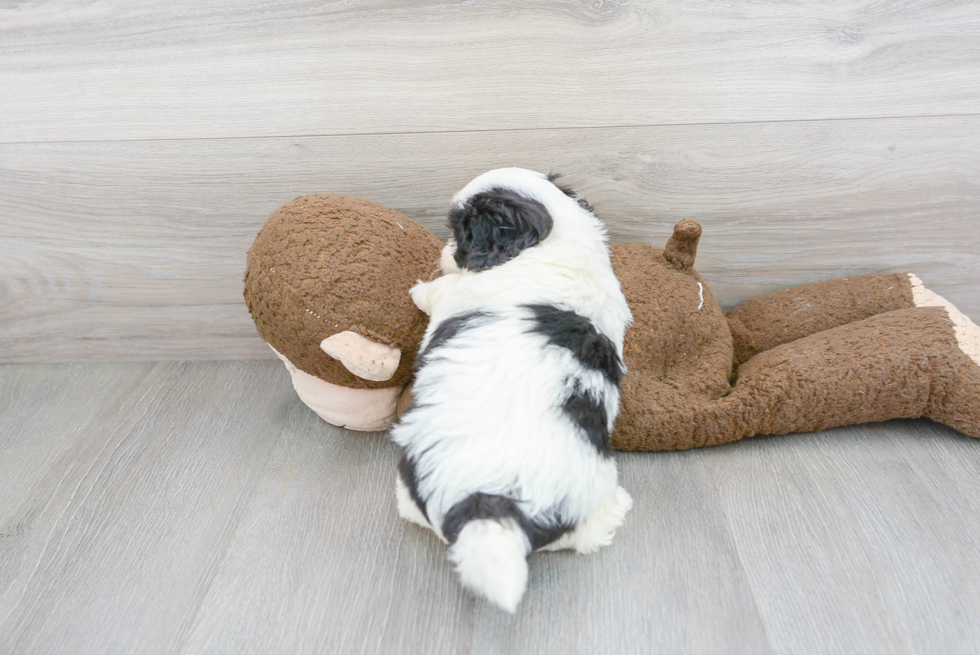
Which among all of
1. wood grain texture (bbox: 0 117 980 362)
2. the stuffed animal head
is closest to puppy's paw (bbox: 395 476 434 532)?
the stuffed animal head

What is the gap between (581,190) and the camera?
1356 millimetres

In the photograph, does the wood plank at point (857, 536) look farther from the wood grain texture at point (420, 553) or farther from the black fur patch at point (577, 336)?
the black fur patch at point (577, 336)

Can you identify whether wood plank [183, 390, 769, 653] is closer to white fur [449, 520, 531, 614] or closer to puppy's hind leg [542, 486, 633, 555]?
puppy's hind leg [542, 486, 633, 555]

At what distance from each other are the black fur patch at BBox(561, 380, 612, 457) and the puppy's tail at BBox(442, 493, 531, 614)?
0.52ft

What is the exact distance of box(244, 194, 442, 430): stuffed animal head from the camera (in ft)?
3.65

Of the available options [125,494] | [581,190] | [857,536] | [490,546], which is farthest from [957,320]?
[125,494]

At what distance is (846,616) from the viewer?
90 cm

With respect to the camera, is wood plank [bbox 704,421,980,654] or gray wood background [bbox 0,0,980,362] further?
gray wood background [bbox 0,0,980,362]

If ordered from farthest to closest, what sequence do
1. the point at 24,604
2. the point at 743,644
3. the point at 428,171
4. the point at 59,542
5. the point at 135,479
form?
the point at 428,171, the point at 135,479, the point at 59,542, the point at 24,604, the point at 743,644

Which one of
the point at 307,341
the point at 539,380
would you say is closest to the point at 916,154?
the point at 539,380

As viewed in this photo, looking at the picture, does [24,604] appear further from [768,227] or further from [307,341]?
[768,227]

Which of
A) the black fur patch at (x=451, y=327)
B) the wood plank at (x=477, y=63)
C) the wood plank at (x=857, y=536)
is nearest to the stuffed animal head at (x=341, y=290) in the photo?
the black fur patch at (x=451, y=327)

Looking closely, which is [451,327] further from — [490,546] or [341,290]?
[490,546]

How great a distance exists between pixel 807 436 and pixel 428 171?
935mm
